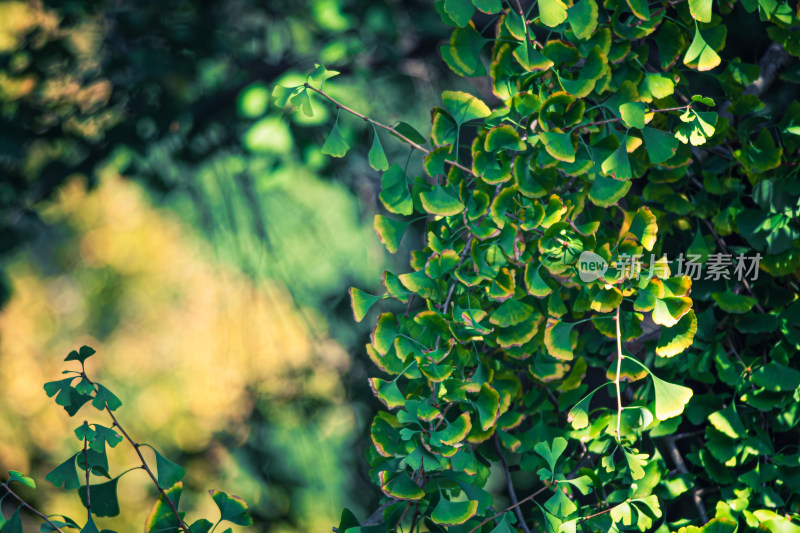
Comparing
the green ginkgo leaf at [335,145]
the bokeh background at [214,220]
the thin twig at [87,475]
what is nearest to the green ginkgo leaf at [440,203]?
the green ginkgo leaf at [335,145]

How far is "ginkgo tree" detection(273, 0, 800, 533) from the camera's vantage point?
2.25 feet

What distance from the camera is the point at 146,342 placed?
2.09m

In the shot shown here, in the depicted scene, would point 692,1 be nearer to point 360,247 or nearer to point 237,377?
point 360,247

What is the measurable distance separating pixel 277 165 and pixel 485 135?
882 mm

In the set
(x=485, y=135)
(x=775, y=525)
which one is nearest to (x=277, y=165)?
(x=485, y=135)

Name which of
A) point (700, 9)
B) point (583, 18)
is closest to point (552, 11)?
point (583, 18)

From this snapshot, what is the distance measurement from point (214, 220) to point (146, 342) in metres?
0.57

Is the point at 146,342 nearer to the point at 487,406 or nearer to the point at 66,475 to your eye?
the point at 66,475

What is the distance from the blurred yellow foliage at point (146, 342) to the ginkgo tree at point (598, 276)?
958 millimetres

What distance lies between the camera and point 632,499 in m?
0.74

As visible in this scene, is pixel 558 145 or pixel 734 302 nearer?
pixel 558 145

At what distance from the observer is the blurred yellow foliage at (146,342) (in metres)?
1.77

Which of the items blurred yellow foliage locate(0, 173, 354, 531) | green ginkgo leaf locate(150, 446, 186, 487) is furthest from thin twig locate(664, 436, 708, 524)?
blurred yellow foliage locate(0, 173, 354, 531)

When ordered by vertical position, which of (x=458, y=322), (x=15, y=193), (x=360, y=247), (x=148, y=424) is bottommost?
(x=148, y=424)
